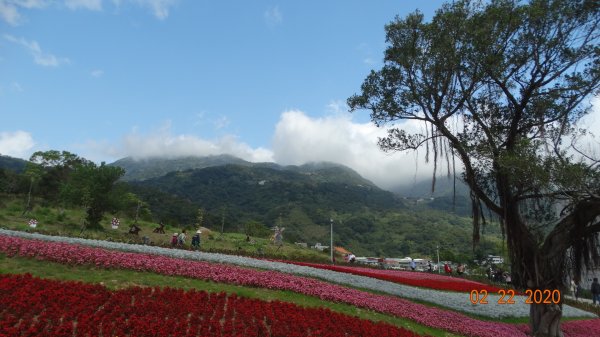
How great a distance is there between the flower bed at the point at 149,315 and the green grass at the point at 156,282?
41.7 inches

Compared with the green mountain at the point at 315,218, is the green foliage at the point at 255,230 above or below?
below

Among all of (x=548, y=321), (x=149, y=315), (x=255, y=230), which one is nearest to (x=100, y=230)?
(x=149, y=315)

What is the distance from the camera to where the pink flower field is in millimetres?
13695

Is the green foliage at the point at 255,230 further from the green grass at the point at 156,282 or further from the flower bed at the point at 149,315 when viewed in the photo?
the flower bed at the point at 149,315

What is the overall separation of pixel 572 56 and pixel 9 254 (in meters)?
20.0

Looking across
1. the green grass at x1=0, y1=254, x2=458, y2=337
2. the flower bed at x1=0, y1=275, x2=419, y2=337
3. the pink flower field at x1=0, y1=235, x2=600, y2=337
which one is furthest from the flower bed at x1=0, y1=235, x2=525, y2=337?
the flower bed at x1=0, y1=275, x2=419, y2=337

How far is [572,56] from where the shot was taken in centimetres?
1533

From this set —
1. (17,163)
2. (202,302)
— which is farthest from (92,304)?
(17,163)

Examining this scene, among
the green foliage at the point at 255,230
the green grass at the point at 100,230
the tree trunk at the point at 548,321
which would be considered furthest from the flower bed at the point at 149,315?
the green foliage at the point at 255,230

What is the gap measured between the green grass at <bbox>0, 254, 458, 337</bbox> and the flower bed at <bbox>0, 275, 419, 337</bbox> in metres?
1.06

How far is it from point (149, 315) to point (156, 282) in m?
3.72

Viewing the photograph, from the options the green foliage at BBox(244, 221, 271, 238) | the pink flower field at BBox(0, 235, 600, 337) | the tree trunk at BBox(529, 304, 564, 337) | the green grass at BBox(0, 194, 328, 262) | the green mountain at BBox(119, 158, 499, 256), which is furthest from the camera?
the green mountain at BBox(119, 158, 499, 256)

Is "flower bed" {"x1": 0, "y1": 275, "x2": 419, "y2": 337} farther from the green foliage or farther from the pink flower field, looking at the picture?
the green foliage

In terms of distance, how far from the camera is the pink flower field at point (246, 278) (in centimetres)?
1370
